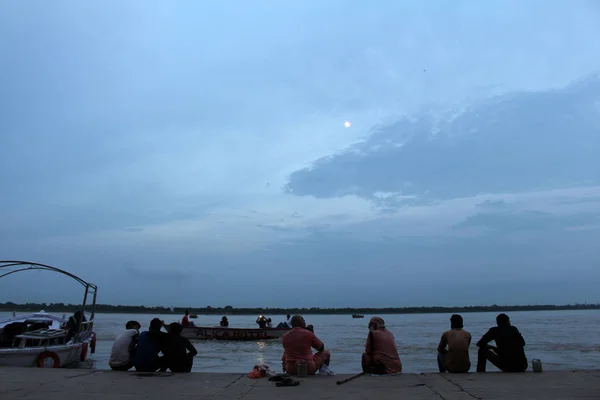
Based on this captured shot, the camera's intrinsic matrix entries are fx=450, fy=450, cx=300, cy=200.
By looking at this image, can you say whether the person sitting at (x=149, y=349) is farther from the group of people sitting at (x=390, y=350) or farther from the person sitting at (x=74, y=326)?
the person sitting at (x=74, y=326)

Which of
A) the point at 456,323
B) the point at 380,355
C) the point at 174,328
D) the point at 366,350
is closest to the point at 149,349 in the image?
the point at 174,328

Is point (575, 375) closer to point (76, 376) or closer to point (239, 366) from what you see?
point (76, 376)

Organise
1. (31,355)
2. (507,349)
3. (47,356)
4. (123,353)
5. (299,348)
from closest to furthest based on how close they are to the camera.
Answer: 1. (299,348)
2. (507,349)
3. (123,353)
4. (31,355)
5. (47,356)

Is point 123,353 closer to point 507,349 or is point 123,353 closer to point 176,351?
point 176,351

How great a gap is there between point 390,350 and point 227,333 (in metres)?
24.6

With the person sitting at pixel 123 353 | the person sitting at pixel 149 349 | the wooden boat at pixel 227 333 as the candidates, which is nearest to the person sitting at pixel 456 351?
the person sitting at pixel 149 349

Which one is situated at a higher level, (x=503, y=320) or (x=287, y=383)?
(x=503, y=320)

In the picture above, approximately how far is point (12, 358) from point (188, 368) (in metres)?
6.20

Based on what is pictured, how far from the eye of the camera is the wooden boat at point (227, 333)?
31.1 metres

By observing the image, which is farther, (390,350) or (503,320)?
(503,320)

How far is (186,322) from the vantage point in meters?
32.7

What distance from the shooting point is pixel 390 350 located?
27.8 ft

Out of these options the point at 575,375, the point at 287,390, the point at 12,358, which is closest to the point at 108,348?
the point at 12,358

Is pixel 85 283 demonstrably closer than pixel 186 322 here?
Yes
